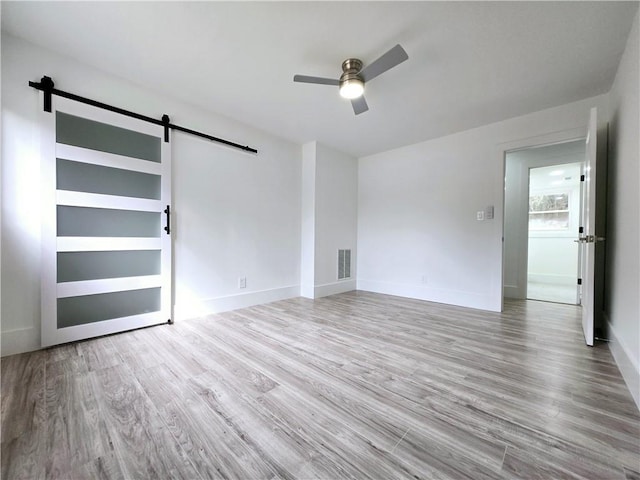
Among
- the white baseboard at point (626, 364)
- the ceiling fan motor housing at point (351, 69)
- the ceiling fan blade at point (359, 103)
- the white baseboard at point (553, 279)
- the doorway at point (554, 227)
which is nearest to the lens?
the white baseboard at point (626, 364)

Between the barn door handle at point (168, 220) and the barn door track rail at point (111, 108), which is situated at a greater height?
the barn door track rail at point (111, 108)

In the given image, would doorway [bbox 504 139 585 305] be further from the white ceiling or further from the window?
the white ceiling

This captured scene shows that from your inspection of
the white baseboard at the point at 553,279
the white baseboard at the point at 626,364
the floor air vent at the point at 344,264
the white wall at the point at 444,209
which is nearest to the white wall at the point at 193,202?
the floor air vent at the point at 344,264

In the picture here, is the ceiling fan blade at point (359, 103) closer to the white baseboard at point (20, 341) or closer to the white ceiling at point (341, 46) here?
the white ceiling at point (341, 46)

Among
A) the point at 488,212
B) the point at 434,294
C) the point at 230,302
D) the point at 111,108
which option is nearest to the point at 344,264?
the point at 434,294

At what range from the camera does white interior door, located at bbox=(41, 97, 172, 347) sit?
2107 millimetres

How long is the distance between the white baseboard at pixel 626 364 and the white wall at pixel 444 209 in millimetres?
1231

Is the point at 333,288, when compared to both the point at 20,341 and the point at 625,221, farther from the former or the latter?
the point at 20,341

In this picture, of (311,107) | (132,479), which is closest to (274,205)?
(311,107)

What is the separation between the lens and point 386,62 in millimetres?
1854

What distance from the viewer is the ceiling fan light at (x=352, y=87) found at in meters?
2.08

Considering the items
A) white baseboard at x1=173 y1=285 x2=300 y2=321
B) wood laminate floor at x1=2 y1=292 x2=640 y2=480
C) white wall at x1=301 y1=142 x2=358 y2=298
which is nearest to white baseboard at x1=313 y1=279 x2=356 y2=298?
white wall at x1=301 y1=142 x2=358 y2=298

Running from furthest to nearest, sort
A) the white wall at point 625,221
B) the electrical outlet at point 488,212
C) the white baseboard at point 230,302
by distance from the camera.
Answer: the electrical outlet at point 488,212 < the white baseboard at point 230,302 < the white wall at point 625,221

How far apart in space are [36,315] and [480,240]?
15.4ft
